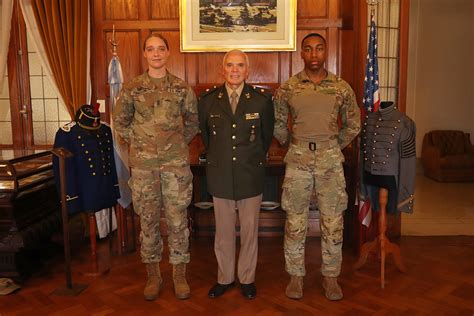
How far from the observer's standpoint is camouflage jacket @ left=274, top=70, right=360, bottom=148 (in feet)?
9.53

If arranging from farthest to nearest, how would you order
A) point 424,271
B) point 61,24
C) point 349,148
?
point 61,24
point 349,148
point 424,271

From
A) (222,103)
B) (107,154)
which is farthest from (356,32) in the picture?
(107,154)

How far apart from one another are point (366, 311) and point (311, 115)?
130cm

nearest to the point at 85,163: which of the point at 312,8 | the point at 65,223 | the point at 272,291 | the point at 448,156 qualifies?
the point at 65,223

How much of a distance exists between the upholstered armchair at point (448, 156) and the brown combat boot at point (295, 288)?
5.41m

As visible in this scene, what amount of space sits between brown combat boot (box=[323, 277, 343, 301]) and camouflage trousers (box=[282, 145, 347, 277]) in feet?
0.16

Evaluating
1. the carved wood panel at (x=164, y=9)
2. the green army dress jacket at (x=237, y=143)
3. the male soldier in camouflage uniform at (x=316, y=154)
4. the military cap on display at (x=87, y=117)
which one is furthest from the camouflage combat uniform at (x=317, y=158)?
the carved wood panel at (x=164, y=9)

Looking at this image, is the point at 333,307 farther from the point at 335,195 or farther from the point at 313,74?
the point at 313,74

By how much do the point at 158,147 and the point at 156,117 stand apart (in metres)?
0.20

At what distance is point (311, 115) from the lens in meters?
2.91

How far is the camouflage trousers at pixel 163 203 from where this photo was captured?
297 cm

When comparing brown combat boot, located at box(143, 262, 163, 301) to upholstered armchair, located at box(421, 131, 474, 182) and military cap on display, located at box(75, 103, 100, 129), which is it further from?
upholstered armchair, located at box(421, 131, 474, 182)

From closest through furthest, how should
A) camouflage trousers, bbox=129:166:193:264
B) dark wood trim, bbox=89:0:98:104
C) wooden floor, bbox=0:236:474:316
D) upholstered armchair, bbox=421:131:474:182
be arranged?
1. wooden floor, bbox=0:236:474:316
2. camouflage trousers, bbox=129:166:193:264
3. dark wood trim, bbox=89:0:98:104
4. upholstered armchair, bbox=421:131:474:182

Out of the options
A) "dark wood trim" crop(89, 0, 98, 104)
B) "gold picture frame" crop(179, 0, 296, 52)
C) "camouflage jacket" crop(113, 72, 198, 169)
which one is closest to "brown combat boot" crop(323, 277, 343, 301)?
"camouflage jacket" crop(113, 72, 198, 169)
